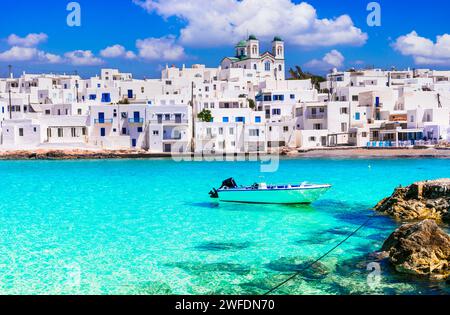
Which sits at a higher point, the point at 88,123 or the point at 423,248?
the point at 88,123

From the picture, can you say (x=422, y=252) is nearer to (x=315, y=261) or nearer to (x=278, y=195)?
(x=315, y=261)

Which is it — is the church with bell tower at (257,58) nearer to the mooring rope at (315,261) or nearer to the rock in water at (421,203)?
the rock in water at (421,203)

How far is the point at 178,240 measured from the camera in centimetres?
1538

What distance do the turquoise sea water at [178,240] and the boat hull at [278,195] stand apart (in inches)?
14.9

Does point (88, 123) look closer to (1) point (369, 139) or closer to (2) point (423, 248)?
(1) point (369, 139)

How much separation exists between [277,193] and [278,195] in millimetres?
122

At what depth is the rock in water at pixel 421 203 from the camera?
58.9 feet

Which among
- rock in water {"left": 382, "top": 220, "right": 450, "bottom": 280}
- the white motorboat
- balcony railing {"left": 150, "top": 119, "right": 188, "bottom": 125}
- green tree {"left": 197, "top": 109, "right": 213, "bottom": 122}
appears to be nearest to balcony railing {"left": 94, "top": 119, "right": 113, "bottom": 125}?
balcony railing {"left": 150, "top": 119, "right": 188, "bottom": 125}

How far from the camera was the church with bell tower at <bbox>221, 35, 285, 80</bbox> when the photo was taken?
90.2m

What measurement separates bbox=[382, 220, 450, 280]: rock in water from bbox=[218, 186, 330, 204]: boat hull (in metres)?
8.86

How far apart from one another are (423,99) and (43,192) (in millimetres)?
46350

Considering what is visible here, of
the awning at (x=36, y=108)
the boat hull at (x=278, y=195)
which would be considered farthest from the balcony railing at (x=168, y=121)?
the boat hull at (x=278, y=195)
